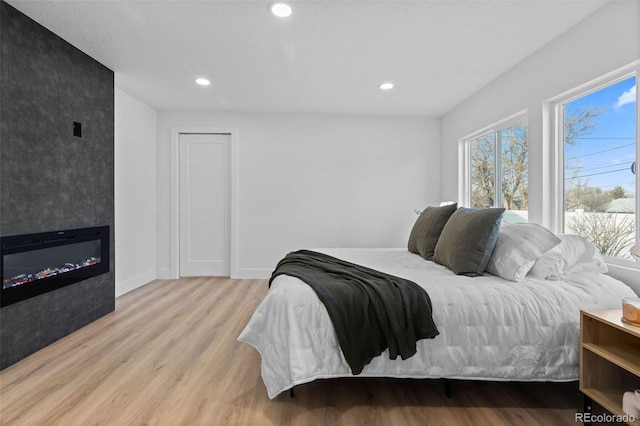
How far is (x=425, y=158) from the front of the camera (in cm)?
489

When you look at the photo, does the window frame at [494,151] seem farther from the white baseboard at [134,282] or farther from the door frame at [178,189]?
the white baseboard at [134,282]

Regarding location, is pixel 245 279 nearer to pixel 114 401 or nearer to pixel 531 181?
→ pixel 114 401

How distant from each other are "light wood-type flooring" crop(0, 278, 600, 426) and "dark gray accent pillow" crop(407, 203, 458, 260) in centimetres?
112

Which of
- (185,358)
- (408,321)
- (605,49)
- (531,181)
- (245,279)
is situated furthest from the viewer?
(245,279)

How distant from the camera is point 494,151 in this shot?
358 centimetres

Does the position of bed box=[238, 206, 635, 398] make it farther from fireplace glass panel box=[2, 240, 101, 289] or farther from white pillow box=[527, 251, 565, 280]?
fireplace glass panel box=[2, 240, 101, 289]

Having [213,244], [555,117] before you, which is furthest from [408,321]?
[213,244]

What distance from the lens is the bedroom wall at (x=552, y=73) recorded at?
2.03 m

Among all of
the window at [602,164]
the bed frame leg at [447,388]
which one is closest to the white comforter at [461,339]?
the bed frame leg at [447,388]

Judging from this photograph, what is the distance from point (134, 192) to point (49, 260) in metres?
1.71

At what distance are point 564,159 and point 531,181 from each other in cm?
30

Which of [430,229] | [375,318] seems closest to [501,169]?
[430,229]

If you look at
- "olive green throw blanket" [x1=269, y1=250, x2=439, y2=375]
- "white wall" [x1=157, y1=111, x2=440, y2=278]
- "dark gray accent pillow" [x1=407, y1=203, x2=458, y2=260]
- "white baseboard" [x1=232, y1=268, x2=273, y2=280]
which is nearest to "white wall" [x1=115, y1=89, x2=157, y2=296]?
"white wall" [x1=157, y1=111, x2=440, y2=278]

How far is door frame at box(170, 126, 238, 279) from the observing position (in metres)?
4.71
